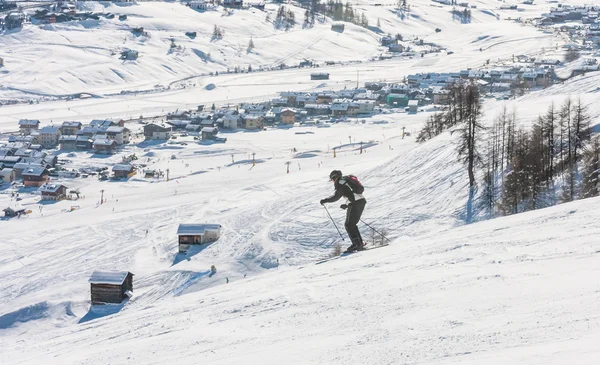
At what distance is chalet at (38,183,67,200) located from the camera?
93.9 feet

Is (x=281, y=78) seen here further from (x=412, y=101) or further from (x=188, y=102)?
(x=412, y=101)

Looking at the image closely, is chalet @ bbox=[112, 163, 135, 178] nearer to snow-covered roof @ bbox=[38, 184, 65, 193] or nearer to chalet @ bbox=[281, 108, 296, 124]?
snow-covered roof @ bbox=[38, 184, 65, 193]

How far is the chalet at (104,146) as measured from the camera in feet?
127

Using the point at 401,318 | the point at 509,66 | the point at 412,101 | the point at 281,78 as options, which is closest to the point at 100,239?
the point at 401,318

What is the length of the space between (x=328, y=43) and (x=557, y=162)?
74.8 meters

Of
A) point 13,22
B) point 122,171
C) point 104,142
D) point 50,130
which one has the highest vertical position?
point 13,22

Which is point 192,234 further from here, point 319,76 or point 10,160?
point 319,76

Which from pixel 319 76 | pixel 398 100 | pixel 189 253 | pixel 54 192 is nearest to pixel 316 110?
pixel 398 100

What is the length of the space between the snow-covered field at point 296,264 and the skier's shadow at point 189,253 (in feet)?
0.27

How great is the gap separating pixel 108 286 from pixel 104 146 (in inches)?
985

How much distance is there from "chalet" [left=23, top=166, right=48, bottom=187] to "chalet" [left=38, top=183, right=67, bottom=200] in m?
3.05

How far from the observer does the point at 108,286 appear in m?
15.2

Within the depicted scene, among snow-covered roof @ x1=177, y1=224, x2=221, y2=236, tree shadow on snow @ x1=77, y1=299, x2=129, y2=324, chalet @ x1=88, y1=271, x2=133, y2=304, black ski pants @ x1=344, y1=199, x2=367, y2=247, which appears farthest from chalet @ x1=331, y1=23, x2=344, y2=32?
black ski pants @ x1=344, y1=199, x2=367, y2=247

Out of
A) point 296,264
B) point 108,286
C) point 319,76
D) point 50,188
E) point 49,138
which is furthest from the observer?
point 319,76
